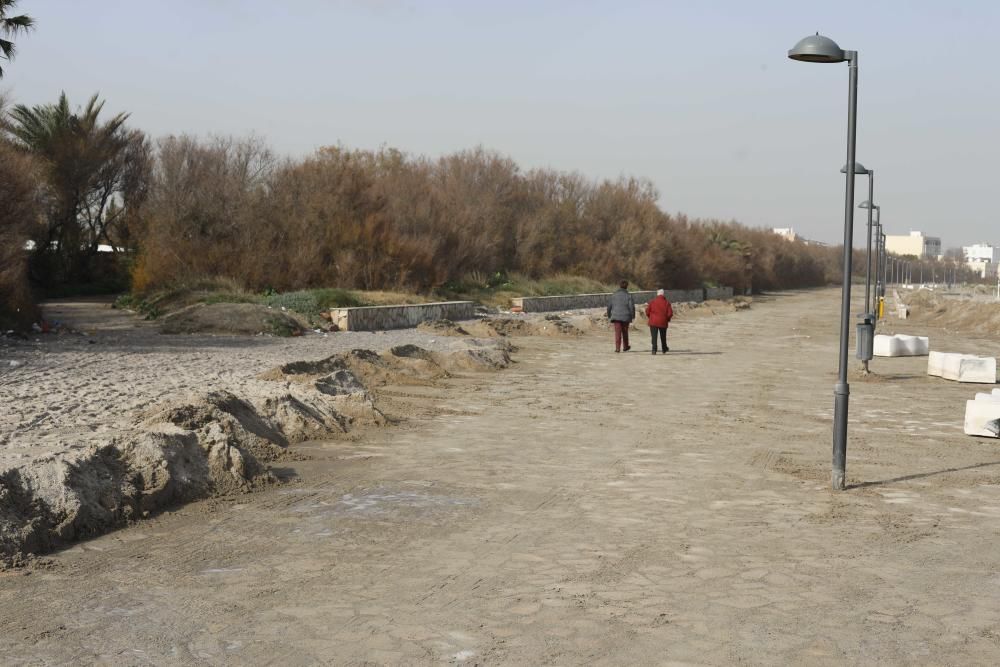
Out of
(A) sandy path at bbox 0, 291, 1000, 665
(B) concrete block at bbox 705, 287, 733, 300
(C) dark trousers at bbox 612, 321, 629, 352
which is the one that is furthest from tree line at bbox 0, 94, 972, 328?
(B) concrete block at bbox 705, 287, 733, 300

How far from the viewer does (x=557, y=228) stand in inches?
2189

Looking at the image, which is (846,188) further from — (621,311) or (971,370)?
(621,311)

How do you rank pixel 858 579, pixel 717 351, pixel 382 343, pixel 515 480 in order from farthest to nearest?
pixel 717 351 < pixel 382 343 < pixel 515 480 < pixel 858 579

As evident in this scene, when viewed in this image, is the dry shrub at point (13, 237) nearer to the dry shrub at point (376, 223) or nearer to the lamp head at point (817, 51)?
the dry shrub at point (376, 223)

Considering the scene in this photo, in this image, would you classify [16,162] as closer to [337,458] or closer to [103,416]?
[103,416]

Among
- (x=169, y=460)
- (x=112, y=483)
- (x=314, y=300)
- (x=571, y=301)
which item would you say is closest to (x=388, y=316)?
(x=314, y=300)

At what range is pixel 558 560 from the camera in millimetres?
7176

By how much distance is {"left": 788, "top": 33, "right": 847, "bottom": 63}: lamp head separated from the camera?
30.3 ft

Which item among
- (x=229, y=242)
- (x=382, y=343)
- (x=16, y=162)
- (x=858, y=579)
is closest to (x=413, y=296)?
(x=229, y=242)

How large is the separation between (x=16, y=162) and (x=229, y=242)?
31.9ft

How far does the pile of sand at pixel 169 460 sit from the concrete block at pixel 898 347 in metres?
15.2

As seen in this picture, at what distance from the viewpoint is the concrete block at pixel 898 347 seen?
25297 millimetres

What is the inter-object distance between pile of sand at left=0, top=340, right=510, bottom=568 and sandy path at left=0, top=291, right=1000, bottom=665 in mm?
273

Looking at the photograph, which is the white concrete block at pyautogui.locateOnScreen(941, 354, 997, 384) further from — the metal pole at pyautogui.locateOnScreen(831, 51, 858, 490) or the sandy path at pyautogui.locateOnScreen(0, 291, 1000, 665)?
the metal pole at pyautogui.locateOnScreen(831, 51, 858, 490)
